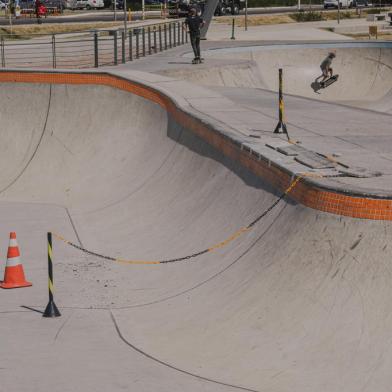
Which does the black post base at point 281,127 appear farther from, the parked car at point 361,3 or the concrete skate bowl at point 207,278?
the parked car at point 361,3

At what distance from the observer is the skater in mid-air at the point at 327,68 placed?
32.1 meters

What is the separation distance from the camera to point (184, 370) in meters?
9.66

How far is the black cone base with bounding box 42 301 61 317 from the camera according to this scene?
11.7 metres

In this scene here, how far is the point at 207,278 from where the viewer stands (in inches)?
478

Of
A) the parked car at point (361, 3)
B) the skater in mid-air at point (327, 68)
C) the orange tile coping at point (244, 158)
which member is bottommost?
the parked car at point (361, 3)

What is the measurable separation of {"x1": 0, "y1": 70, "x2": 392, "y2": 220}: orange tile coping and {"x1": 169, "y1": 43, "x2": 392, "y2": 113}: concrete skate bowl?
288 inches

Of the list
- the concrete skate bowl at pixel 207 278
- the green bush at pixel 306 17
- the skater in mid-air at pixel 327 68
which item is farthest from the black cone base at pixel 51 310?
the green bush at pixel 306 17

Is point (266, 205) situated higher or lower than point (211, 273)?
higher

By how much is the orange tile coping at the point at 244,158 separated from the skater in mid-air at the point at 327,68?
36.2ft

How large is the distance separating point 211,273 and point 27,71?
45.2 ft

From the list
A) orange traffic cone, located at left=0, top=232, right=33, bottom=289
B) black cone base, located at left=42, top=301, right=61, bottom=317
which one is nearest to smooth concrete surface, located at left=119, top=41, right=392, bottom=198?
black cone base, located at left=42, top=301, right=61, bottom=317

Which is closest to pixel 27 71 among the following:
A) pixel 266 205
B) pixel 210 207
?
pixel 210 207

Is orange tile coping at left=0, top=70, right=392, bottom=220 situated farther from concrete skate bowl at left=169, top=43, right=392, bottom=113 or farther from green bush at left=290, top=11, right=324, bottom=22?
green bush at left=290, top=11, right=324, bottom=22

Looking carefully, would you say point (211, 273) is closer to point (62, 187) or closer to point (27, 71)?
point (62, 187)
